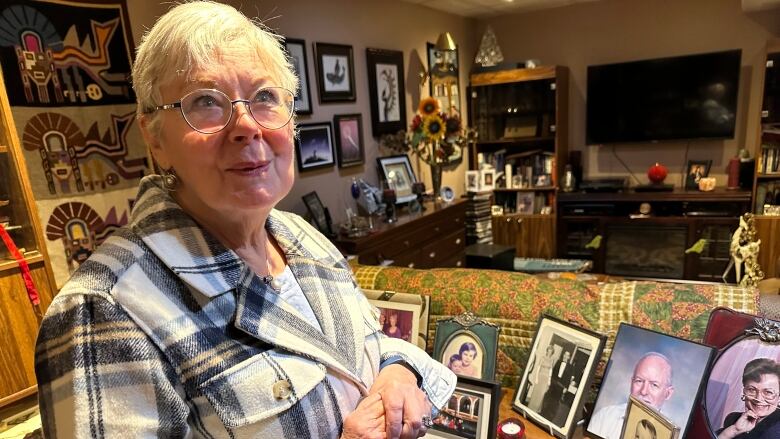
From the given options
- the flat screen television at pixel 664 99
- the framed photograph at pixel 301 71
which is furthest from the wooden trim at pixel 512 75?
the framed photograph at pixel 301 71

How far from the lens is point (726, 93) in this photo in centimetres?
396

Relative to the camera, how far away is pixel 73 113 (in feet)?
6.68

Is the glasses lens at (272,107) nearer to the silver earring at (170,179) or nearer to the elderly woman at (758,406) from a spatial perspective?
the silver earring at (170,179)

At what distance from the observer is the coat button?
69cm

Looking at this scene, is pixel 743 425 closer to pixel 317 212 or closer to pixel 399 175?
pixel 317 212

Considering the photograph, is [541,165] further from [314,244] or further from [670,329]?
[314,244]

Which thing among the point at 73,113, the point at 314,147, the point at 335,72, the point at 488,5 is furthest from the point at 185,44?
the point at 488,5

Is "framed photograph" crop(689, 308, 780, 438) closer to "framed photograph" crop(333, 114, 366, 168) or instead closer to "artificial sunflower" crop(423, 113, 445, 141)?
"framed photograph" crop(333, 114, 366, 168)

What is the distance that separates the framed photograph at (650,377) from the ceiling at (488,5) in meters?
3.48

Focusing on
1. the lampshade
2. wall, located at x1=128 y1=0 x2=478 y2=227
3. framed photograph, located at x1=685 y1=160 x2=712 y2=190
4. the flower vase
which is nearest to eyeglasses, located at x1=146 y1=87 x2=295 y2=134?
wall, located at x1=128 y1=0 x2=478 y2=227

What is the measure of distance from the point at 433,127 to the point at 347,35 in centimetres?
90

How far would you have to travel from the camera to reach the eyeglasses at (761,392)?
1.03m

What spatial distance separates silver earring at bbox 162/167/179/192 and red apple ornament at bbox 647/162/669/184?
175 inches

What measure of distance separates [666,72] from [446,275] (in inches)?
142
